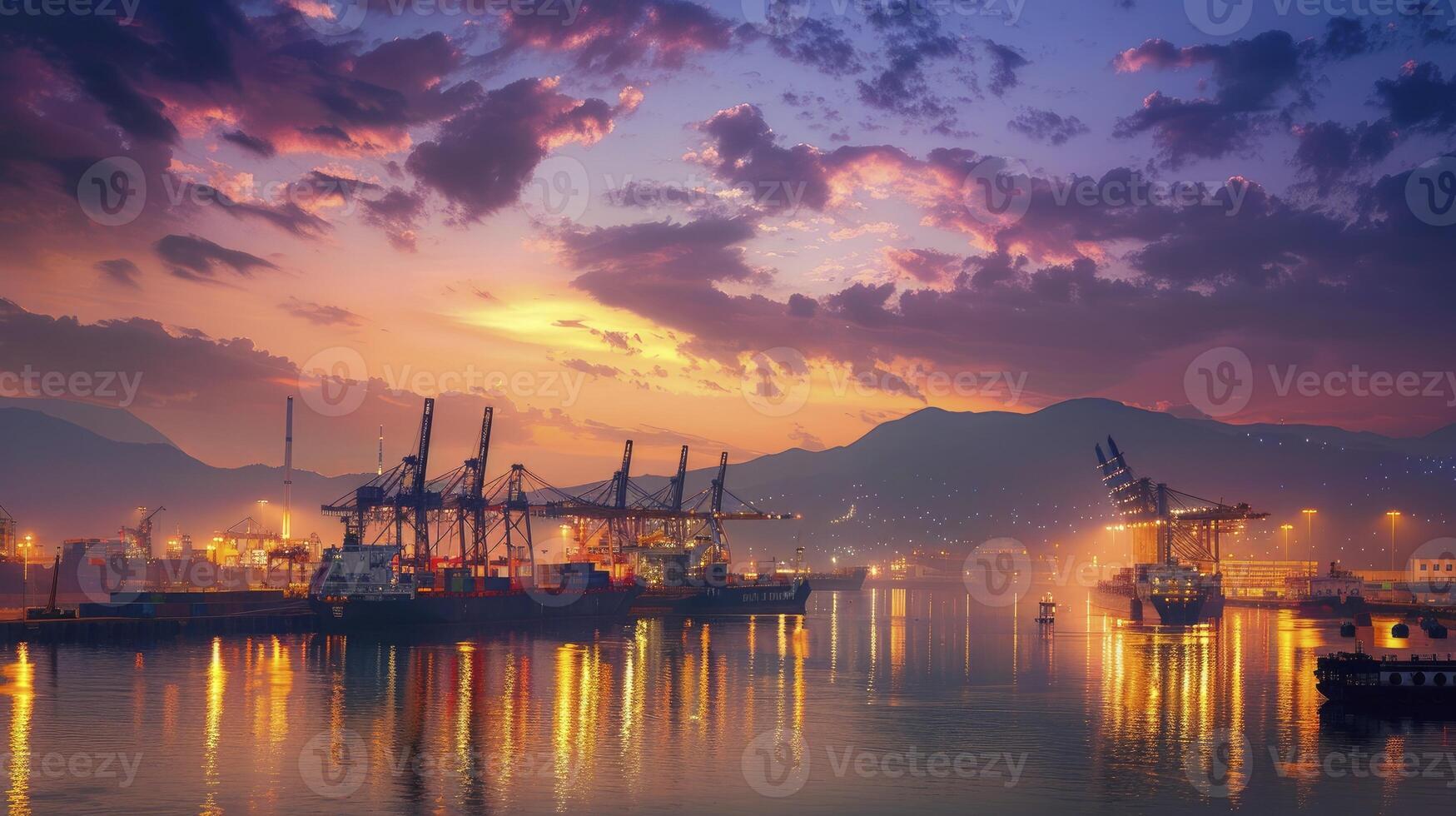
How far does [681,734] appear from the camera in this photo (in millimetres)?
52531

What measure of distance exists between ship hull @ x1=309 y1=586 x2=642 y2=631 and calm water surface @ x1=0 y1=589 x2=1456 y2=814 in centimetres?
1623

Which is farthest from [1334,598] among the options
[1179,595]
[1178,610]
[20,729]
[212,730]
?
[20,729]

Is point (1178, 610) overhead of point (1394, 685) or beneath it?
beneath

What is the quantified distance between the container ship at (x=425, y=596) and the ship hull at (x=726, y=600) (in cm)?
1142

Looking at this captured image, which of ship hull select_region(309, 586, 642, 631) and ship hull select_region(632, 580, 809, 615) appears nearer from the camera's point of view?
ship hull select_region(309, 586, 642, 631)

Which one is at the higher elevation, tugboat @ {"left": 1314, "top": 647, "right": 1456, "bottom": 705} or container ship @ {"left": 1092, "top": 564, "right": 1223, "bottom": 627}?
tugboat @ {"left": 1314, "top": 647, "right": 1456, "bottom": 705}

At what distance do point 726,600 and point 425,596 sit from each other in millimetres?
51757

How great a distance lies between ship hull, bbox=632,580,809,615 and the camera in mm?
150375

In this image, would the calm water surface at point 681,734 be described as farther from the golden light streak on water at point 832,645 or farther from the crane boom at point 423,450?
the crane boom at point 423,450

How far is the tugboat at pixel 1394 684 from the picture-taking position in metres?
60.2

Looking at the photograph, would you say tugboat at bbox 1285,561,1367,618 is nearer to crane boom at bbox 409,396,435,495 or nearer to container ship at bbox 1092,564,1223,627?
container ship at bbox 1092,564,1223,627

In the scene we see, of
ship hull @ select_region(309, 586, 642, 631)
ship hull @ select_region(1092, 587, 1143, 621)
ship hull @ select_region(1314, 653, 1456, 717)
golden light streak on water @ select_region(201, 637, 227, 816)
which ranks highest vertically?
ship hull @ select_region(1314, 653, 1456, 717)

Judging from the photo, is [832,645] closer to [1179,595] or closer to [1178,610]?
[1178,610]

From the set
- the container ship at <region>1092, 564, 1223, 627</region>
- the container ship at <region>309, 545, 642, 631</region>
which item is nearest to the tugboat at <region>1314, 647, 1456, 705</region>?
the container ship at <region>309, 545, 642, 631</region>
